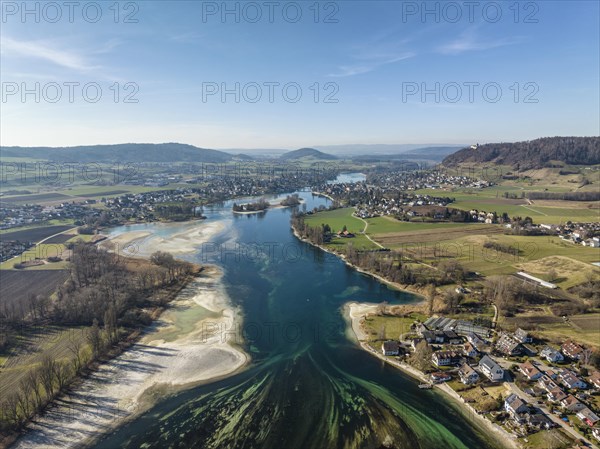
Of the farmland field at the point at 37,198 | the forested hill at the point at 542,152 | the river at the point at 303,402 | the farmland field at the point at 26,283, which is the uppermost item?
the forested hill at the point at 542,152

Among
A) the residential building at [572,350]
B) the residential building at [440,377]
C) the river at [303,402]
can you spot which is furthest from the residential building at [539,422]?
the residential building at [572,350]

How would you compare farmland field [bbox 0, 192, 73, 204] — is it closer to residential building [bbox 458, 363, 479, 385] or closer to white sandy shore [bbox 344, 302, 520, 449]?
white sandy shore [bbox 344, 302, 520, 449]

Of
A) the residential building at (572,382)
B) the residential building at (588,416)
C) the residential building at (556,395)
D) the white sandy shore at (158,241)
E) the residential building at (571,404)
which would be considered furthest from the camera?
the white sandy shore at (158,241)

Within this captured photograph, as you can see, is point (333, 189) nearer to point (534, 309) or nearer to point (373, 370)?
point (534, 309)

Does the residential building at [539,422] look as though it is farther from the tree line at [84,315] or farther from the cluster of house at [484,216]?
the cluster of house at [484,216]

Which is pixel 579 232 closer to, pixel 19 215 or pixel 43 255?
pixel 43 255

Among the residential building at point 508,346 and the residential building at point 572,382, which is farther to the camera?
the residential building at point 508,346

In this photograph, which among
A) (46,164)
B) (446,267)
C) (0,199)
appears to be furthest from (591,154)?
(46,164)
